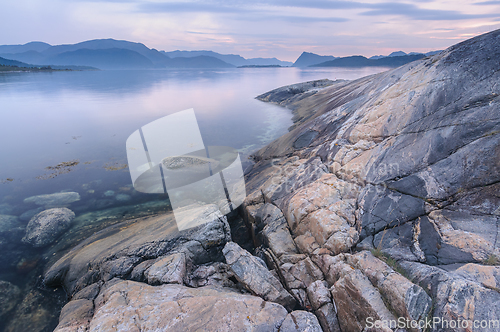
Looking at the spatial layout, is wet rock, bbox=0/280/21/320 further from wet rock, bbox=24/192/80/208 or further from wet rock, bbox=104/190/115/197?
wet rock, bbox=104/190/115/197

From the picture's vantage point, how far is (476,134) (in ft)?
22.7

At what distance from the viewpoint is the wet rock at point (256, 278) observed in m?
6.23

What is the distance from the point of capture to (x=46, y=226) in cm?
1209

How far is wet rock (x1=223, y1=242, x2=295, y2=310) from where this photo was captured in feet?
20.4

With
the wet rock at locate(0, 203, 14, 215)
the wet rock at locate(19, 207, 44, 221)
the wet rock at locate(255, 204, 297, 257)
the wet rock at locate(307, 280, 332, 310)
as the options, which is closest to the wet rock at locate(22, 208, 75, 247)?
the wet rock at locate(19, 207, 44, 221)

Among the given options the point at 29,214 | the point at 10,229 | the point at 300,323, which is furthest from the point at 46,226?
the point at 300,323

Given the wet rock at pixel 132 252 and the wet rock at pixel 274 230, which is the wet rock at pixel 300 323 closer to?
the wet rock at pixel 274 230

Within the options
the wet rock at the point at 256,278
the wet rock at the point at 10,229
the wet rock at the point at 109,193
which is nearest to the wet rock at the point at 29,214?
the wet rock at the point at 10,229

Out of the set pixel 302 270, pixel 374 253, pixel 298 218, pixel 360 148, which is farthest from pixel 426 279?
pixel 360 148

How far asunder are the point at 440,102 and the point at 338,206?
5635 mm

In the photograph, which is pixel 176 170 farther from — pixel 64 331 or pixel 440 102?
pixel 440 102

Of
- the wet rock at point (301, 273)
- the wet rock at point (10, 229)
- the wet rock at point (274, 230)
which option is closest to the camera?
the wet rock at point (301, 273)

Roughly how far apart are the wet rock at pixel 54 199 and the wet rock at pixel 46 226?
5.90ft

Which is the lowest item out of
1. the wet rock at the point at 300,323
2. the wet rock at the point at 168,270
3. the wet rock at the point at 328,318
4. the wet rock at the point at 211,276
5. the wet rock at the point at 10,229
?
the wet rock at the point at 10,229
